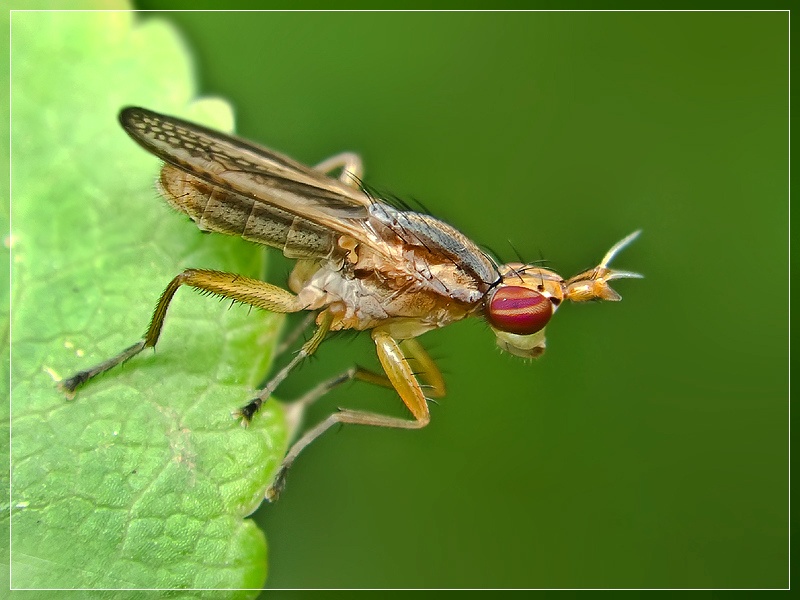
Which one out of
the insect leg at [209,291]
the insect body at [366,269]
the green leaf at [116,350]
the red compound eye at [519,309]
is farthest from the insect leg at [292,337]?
the red compound eye at [519,309]

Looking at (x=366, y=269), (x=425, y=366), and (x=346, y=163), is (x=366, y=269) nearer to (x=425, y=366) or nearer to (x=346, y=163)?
(x=425, y=366)

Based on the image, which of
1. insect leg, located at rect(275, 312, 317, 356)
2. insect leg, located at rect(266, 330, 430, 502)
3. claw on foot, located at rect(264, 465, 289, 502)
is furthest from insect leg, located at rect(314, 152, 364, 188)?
claw on foot, located at rect(264, 465, 289, 502)

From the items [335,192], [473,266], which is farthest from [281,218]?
[473,266]

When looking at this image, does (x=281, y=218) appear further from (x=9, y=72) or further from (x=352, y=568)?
(x=352, y=568)

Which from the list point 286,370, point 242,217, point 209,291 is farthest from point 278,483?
point 242,217

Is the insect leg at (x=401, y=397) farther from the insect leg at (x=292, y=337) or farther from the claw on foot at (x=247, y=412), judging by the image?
the claw on foot at (x=247, y=412)

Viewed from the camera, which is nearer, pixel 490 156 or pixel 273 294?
pixel 273 294

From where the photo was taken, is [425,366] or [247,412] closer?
[247,412]
